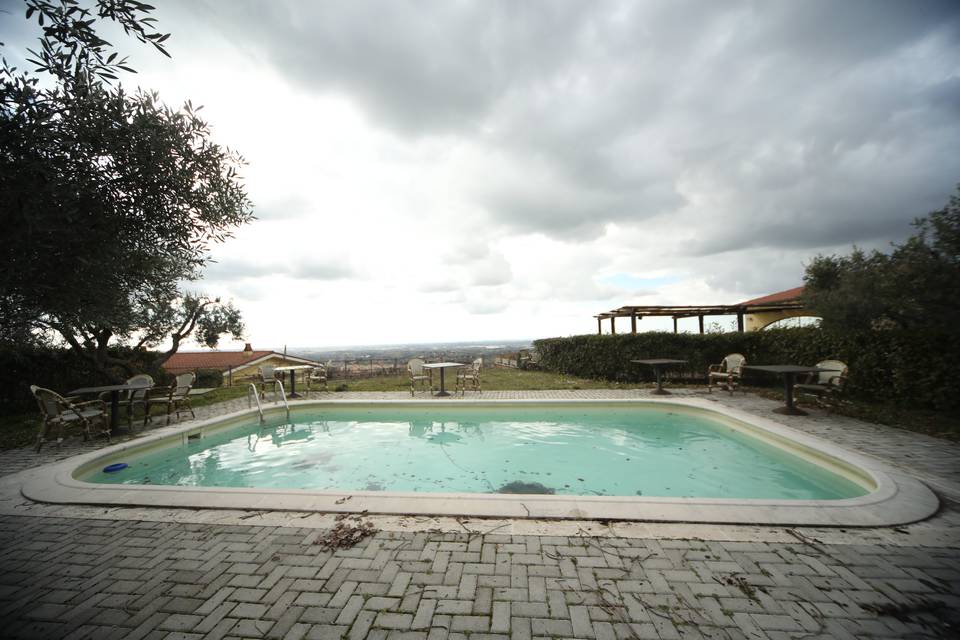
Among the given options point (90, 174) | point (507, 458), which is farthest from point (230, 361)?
point (90, 174)

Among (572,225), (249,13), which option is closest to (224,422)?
(249,13)

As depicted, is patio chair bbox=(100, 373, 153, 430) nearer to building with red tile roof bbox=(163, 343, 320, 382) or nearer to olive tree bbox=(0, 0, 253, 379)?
olive tree bbox=(0, 0, 253, 379)

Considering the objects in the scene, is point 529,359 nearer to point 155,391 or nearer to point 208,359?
point 155,391

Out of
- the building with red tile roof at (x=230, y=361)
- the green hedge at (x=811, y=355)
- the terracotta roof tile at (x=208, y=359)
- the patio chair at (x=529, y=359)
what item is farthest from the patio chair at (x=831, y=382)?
the terracotta roof tile at (x=208, y=359)

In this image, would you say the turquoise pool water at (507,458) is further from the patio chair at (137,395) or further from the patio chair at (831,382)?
the patio chair at (831,382)

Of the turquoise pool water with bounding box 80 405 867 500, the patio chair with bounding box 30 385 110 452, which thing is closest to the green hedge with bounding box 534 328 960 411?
the turquoise pool water with bounding box 80 405 867 500

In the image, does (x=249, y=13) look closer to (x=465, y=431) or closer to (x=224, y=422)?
(x=224, y=422)

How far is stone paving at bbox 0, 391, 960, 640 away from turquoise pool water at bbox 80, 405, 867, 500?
2310 mm

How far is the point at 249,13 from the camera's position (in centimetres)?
544

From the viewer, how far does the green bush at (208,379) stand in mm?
18225

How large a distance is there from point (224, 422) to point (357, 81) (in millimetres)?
8666

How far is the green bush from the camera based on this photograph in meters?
18.2

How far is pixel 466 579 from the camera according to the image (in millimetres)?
2537

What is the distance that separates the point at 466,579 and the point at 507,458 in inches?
173
